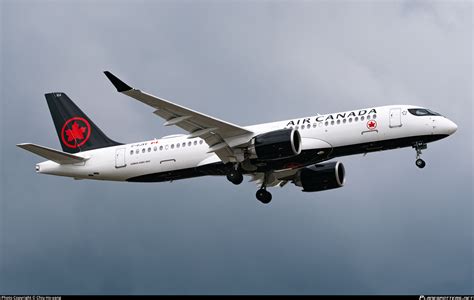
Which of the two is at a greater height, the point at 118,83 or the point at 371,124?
the point at 118,83


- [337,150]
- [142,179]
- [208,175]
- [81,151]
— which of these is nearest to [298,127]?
[337,150]

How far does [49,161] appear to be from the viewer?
5809 centimetres

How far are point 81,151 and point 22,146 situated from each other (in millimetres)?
6987

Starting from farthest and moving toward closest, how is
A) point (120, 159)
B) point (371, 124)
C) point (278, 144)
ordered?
point (120, 159) < point (371, 124) < point (278, 144)

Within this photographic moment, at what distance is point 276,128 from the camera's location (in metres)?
54.2

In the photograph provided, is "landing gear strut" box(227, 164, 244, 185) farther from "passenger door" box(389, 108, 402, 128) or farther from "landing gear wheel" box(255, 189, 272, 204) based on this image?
"passenger door" box(389, 108, 402, 128)

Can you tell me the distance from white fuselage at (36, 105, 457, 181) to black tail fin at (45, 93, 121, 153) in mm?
1024

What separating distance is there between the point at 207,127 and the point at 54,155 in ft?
31.7

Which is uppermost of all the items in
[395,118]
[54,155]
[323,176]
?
[54,155]

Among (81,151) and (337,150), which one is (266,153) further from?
(81,151)

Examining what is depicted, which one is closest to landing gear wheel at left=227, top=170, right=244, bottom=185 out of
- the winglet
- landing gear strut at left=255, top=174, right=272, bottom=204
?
landing gear strut at left=255, top=174, right=272, bottom=204

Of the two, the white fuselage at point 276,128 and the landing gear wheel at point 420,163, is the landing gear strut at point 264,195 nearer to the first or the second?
the white fuselage at point 276,128

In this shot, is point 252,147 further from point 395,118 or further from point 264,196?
point 395,118

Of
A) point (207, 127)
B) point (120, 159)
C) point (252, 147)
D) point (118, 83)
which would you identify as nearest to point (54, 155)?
point (120, 159)
